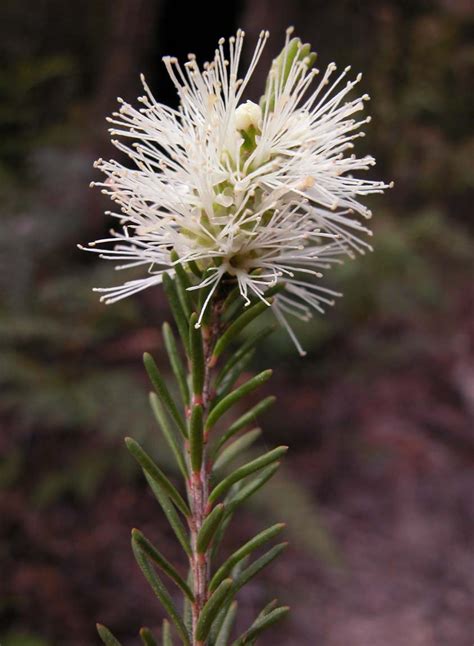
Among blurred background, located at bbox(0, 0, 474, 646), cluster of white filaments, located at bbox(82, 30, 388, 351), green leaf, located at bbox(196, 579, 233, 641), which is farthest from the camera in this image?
blurred background, located at bbox(0, 0, 474, 646)

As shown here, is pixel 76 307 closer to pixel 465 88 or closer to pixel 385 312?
pixel 385 312

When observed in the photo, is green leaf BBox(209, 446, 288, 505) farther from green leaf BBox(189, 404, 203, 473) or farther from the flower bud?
the flower bud

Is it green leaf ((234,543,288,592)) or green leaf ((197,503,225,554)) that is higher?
green leaf ((197,503,225,554))

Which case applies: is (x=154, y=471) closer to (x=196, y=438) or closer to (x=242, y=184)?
(x=196, y=438)

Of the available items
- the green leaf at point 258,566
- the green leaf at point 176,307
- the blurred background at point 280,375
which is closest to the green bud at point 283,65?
the green leaf at point 176,307

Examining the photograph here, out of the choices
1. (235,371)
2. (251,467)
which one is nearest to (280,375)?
(235,371)

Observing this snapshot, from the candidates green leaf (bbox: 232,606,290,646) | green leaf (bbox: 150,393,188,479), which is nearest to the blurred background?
green leaf (bbox: 150,393,188,479)
